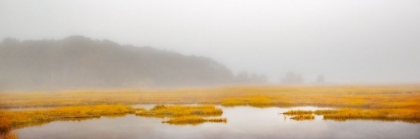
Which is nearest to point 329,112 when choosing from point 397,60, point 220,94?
point 397,60

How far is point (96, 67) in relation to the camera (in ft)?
24.8

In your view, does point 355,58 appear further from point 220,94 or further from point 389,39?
point 220,94

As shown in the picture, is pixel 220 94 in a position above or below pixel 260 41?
below

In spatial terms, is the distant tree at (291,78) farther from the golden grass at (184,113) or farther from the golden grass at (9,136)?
the golden grass at (9,136)

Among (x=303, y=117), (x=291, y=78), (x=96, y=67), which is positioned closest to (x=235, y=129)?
(x=303, y=117)

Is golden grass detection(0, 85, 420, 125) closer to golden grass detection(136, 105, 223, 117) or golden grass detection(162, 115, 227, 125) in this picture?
golden grass detection(136, 105, 223, 117)

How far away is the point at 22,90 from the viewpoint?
761 centimetres

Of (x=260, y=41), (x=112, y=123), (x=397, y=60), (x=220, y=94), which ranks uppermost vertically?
(x=260, y=41)

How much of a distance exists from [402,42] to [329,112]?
201cm

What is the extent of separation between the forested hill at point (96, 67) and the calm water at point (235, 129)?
0.82 metres

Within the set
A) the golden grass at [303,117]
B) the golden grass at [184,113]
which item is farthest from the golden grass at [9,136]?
the golden grass at [303,117]

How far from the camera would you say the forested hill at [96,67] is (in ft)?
24.8

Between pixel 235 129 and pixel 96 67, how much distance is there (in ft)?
10.2

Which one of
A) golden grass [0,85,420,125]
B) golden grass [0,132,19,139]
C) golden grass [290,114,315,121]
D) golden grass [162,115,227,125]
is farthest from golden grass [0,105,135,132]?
golden grass [290,114,315,121]
